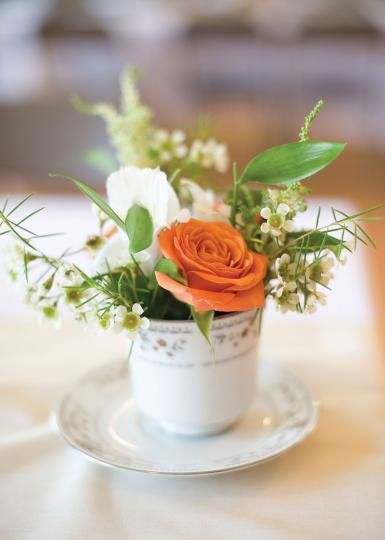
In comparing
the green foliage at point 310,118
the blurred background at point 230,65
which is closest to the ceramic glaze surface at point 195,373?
the green foliage at point 310,118

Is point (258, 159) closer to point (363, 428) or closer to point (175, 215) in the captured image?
point (175, 215)

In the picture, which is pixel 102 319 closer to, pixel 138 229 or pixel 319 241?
pixel 138 229

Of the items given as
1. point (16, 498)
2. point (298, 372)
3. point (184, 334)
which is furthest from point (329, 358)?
point (16, 498)

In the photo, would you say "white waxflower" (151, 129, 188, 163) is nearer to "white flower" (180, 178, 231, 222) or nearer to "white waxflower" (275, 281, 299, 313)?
"white flower" (180, 178, 231, 222)

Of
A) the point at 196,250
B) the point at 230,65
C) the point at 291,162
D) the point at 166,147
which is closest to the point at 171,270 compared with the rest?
the point at 196,250

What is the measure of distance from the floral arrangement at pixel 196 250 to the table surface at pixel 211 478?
0.44 feet

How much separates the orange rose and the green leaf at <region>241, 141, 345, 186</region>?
2.1 inches

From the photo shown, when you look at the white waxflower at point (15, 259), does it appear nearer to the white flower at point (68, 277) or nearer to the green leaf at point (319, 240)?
A: the white flower at point (68, 277)

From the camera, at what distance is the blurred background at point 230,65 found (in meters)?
2.89

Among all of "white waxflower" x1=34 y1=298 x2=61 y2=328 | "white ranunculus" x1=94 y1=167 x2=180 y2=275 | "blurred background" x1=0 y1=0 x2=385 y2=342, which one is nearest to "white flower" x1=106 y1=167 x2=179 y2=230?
"white ranunculus" x1=94 y1=167 x2=180 y2=275

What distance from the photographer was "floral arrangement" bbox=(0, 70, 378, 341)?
1.56ft

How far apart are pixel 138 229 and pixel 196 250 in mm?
47

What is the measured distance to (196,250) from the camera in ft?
1.59

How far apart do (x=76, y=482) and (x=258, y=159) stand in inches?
12.1
